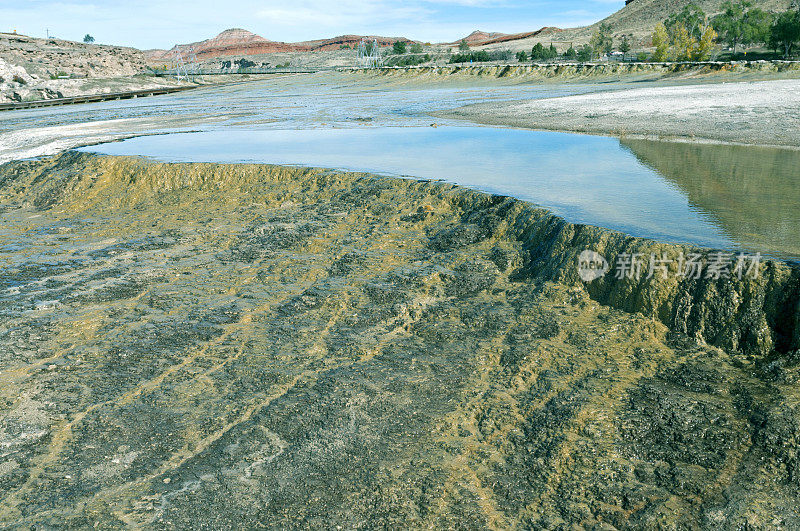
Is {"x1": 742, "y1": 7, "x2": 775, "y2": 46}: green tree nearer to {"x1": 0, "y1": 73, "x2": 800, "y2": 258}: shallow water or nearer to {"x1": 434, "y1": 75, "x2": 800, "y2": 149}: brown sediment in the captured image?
{"x1": 434, "y1": 75, "x2": 800, "y2": 149}: brown sediment

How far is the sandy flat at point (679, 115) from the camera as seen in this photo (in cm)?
1105

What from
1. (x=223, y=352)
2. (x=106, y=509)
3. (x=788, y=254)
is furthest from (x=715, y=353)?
(x=106, y=509)

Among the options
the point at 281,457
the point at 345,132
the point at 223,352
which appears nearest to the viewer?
the point at 281,457

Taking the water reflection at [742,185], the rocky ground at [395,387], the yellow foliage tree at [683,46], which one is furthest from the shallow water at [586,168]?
the yellow foliage tree at [683,46]

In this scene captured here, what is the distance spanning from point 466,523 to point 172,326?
3604 mm

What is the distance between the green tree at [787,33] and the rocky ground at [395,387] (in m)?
45.8

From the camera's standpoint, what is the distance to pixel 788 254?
15.9 ft

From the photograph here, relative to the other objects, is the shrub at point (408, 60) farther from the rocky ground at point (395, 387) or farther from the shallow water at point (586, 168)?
the rocky ground at point (395, 387)

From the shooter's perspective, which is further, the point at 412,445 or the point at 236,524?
the point at 412,445

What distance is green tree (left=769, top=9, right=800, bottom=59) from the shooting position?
4111cm

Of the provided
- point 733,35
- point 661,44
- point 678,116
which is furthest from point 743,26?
point 678,116

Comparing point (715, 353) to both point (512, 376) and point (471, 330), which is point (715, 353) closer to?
point (512, 376)

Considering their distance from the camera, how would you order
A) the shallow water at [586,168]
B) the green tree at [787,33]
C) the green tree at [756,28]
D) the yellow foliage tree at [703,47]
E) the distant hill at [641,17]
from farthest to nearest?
the distant hill at [641,17]
the green tree at [756,28]
the yellow foliage tree at [703,47]
the green tree at [787,33]
the shallow water at [586,168]

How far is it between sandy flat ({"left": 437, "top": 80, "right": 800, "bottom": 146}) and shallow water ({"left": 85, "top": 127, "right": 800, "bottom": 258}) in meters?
1.18
